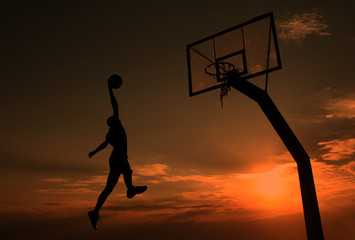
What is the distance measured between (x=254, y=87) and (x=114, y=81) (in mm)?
6234

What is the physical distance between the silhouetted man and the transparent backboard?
7.11 m

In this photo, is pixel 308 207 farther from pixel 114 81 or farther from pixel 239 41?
pixel 114 81

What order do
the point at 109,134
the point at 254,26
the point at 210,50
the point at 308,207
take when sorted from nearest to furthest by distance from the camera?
the point at 109,134
the point at 308,207
the point at 254,26
the point at 210,50

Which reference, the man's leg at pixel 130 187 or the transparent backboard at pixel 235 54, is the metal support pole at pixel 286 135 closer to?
the transparent backboard at pixel 235 54

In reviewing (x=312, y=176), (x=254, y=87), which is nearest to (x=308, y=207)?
(x=312, y=176)

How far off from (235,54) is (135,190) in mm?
8296

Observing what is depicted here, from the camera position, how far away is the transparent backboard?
993cm

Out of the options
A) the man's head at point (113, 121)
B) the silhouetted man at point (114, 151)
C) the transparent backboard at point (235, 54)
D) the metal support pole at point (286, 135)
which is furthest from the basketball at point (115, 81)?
the transparent backboard at point (235, 54)

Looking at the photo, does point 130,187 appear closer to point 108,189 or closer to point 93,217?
point 108,189

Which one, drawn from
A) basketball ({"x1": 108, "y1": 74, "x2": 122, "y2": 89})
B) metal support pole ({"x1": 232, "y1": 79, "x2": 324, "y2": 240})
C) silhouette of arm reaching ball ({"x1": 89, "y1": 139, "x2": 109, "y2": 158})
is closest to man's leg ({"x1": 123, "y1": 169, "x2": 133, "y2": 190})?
silhouette of arm reaching ball ({"x1": 89, "y1": 139, "x2": 109, "y2": 158})

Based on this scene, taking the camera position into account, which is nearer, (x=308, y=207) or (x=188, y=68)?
(x=308, y=207)

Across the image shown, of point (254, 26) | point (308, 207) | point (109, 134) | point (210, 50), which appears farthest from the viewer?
point (210, 50)

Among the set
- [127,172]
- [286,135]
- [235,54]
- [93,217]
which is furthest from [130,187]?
[235,54]

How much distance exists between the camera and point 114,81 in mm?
3664
